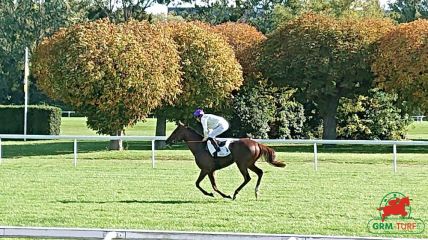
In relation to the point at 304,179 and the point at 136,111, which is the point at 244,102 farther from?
the point at 304,179

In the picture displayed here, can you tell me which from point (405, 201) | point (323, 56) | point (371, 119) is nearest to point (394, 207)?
point (405, 201)

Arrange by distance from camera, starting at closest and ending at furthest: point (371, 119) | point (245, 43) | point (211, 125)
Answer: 1. point (211, 125)
2. point (245, 43)
3. point (371, 119)

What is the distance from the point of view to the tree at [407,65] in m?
31.3

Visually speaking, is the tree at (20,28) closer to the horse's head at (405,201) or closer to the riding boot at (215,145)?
the riding boot at (215,145)

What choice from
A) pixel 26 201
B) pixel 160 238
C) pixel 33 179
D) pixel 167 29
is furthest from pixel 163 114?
pixel 160 238

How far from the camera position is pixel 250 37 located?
37.9 metres

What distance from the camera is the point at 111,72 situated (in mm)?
29219

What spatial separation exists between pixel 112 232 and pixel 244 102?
96.6ft

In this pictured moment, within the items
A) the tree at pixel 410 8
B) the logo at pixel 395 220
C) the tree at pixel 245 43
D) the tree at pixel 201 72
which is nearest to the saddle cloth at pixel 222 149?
the logo at pixel 395 220

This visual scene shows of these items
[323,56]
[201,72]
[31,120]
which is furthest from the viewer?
Answer: [31,120]

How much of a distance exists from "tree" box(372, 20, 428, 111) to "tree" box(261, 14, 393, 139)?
4.22 feet

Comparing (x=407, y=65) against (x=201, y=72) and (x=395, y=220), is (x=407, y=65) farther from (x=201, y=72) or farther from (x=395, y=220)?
(x=395, y=220)

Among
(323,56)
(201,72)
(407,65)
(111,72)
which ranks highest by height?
(323,56)

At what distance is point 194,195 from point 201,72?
17189 millimetres
